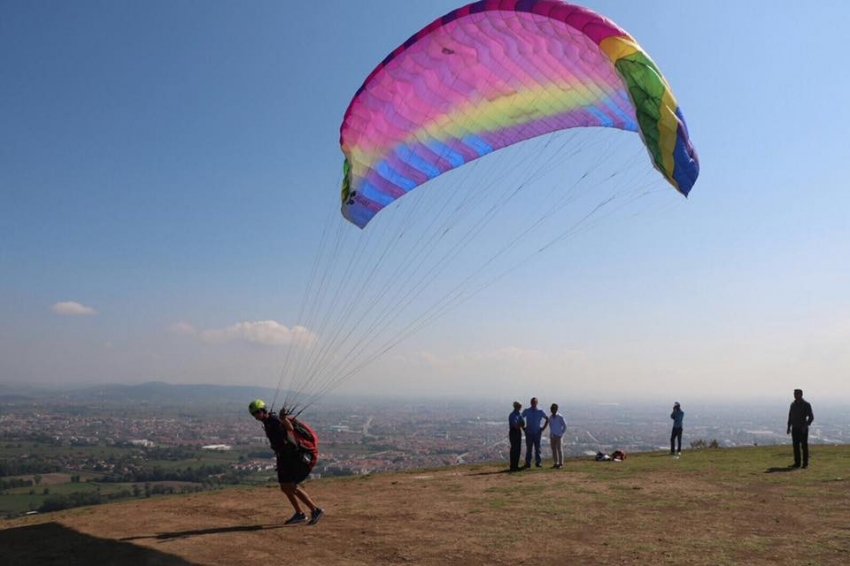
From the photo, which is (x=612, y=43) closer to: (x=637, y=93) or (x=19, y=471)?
(x=637, y=93)

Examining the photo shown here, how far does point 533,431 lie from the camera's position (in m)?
13.0

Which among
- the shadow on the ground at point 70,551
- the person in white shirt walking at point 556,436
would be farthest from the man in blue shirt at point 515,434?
the shadow on the ground at point 70,551

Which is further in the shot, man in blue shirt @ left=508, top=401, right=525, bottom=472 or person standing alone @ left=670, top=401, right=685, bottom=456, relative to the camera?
person standing alone @ left=670, top=401, right=685, bottom=456

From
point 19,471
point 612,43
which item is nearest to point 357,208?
point 612,43

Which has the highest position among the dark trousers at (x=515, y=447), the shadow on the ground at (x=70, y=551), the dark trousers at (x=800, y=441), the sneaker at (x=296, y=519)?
the dark trousers at (x=800, y=441)

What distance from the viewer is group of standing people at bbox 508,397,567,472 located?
1262 centimetres

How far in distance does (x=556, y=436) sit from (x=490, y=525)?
6.49 meters

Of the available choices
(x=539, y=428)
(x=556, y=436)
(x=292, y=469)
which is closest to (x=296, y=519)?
(x=292, y=469)

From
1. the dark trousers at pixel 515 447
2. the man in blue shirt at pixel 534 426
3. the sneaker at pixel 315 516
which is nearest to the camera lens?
the sneaker at pixel 315 516

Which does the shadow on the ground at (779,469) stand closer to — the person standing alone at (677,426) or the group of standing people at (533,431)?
the person standing alone at (677,426)

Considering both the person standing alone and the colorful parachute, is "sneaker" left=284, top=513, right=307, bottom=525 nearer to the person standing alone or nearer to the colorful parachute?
the colorful parachute

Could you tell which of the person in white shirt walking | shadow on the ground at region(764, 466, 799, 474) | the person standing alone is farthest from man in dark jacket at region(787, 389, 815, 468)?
the person in white shirt walking

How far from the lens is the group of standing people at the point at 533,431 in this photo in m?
12.6

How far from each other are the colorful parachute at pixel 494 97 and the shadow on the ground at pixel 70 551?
6.82 metres
